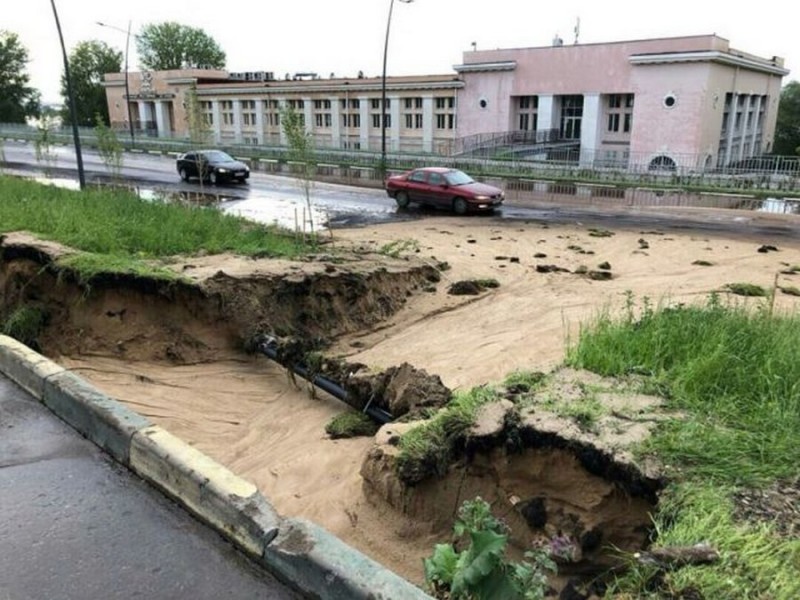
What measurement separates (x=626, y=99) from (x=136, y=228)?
4492 centimetres

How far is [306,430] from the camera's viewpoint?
6.89 meters

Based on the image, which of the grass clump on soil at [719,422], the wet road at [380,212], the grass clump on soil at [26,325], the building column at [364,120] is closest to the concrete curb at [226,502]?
the grass clump on soil at [719,422]

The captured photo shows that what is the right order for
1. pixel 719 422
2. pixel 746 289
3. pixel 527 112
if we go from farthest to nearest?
1. pixel 527 112
2. pixel 746 289
3. pixel 719 422

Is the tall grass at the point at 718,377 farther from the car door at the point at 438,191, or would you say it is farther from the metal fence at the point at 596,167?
the metal fence at the point at 596,167

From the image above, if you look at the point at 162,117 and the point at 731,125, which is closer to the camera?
the point at 731,125

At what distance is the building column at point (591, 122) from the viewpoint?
1918 inches

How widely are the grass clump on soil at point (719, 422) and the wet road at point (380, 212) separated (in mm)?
11119

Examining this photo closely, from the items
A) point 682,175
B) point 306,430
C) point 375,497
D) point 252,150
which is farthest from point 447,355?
point 252,150

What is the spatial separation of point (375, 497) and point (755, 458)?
2.54 metres

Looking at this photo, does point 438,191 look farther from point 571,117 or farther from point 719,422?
point 571,117

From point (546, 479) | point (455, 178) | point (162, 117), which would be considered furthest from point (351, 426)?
point (162, 117)

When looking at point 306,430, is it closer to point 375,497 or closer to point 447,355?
point 375,497

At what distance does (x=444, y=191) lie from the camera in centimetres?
2536

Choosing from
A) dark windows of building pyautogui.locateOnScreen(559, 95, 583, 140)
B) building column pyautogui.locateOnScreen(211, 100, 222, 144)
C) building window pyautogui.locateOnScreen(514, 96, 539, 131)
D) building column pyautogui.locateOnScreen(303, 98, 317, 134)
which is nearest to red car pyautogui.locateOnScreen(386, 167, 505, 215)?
dark windows of building pyautogui.locateOnScreen(559, 95, 583, 140)
